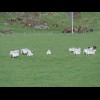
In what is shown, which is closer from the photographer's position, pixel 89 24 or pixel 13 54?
pixel 13 54

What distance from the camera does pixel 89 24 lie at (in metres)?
11.8

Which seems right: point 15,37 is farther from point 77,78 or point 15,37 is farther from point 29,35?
point 77,78

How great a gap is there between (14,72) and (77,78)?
145 centimetres
